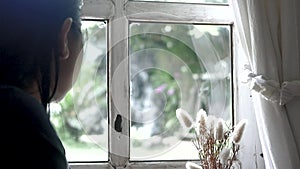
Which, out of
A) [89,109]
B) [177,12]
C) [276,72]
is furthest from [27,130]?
[177,12]

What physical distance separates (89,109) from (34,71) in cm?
112

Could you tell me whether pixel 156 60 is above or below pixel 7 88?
above

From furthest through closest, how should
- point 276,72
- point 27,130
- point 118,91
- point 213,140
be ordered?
1. point 118,91
2. point 213,140
3. point 276,72
4. point 27,130

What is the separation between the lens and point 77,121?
1.71 m

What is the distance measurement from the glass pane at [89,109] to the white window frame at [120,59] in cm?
3

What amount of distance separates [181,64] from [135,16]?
26 cm

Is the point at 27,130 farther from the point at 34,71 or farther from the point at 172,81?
the point at 172,81

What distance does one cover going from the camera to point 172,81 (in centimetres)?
178

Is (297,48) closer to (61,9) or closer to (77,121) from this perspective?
(77,121)

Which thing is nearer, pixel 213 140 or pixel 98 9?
pixel 213 140

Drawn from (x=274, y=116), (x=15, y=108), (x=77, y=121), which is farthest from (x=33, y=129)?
(x=77, y=121)

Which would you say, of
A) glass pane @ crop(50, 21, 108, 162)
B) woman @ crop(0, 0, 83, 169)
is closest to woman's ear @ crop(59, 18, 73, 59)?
woman @ crop(0, 0, 83, 169)

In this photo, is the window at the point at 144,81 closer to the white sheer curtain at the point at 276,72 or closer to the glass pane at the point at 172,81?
the glass pane at the point at 172,81

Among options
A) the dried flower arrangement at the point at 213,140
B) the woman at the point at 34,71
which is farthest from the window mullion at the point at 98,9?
the woman at the point at 34,71
